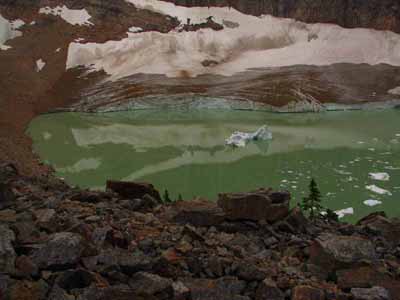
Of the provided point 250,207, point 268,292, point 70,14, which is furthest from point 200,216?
point 70,14

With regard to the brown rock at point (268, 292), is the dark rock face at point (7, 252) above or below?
above

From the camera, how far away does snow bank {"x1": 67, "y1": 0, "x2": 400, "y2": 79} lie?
4344cm

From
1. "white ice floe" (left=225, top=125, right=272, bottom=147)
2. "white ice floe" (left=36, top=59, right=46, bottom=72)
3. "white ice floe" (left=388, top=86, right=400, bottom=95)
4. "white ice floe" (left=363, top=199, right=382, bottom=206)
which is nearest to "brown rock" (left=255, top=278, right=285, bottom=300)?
"white ice floe" (left=363, top=199, right=382, bottom=206)

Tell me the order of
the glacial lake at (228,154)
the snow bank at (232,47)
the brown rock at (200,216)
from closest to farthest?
the brown rock at (200,216), the glacial lake at (228,154), the snow bank at (232,47)

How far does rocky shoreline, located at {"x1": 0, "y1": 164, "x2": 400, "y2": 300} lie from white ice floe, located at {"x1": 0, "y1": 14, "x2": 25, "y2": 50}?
4140 centimetres

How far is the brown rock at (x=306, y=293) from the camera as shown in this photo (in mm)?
4195

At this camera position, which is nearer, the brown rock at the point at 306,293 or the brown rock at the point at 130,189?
the brown rock at the point at 306,293

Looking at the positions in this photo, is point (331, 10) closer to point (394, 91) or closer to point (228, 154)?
point (394, 91)

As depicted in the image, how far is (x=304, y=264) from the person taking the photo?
5.14 meters

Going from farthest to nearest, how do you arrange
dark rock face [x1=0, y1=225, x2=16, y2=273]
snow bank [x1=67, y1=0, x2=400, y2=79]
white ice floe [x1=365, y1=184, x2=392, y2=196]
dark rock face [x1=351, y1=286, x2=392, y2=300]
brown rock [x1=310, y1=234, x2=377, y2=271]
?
snow bank [x1=67, y1=0, x2=400, y2=79] → white ice floe [x1=365, y1=184, x2=392, y2=196] → brown rock [x1=310, y1=234, x2=377, y2=271] → dark rock face [x1=351, y1=286, x2=392, y2=300] → dark rock face [x1=0, y1=225, x2=16, y2=273]

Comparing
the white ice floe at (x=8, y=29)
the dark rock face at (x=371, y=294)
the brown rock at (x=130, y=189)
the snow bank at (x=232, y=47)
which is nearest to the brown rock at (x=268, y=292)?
the dark rock face at (x=371, y=294)

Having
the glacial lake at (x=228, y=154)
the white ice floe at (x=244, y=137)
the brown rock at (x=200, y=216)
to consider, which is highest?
the brown rock at (x=200, y=216)

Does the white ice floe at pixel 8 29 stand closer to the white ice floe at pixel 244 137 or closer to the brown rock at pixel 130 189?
the white ice floe at pixel 244 137

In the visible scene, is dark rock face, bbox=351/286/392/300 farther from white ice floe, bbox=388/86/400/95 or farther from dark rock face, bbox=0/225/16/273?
white ice floe, bbox=388/86/400/95
